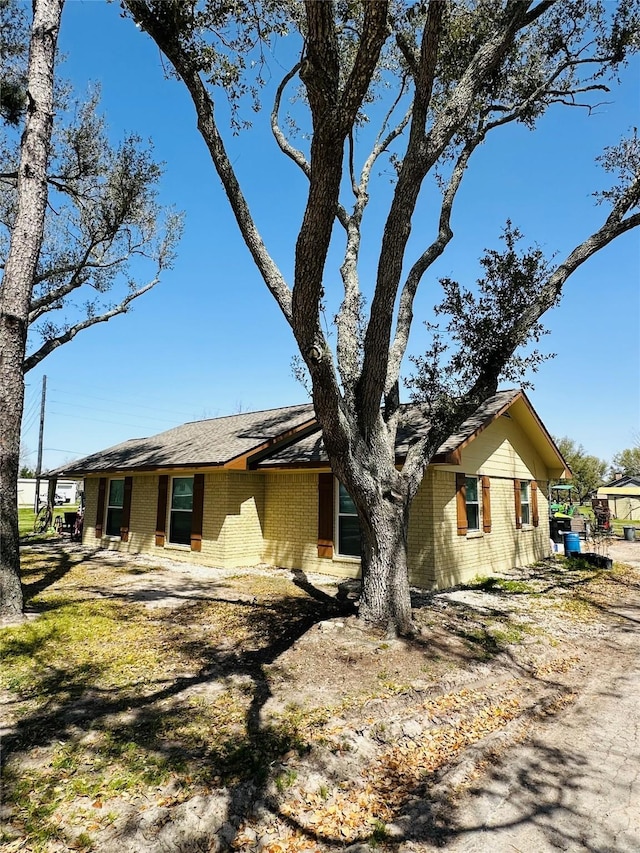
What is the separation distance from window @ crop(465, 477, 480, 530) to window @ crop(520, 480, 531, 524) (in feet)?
11.5

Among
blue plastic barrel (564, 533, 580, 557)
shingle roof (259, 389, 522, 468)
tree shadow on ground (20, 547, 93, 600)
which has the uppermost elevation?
shingle roof (259, 389, 522, 468)

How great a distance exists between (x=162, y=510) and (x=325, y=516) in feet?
18.5

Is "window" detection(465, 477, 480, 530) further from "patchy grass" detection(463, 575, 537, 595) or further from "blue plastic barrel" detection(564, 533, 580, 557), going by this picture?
"blue plastic barrel" detection(564, 533, 580, 557)

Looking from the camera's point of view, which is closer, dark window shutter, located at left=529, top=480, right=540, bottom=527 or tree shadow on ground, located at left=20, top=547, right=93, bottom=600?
tree shadow on ground, located at left=20, top=547, right=93, bottom=600

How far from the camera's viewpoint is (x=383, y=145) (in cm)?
1015

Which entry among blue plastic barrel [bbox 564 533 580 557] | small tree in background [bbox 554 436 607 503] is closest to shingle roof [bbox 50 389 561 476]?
blue plastic barrel [bbox 564 533 580 557]

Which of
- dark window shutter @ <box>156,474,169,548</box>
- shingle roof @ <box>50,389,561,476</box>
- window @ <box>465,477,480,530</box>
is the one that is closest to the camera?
shingle roof @ <box>50,389,561,476</box>

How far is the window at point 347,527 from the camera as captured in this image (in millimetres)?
11367

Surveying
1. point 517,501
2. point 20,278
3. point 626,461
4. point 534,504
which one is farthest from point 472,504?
point 626,461

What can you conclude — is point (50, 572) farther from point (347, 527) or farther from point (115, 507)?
point (347, 527)

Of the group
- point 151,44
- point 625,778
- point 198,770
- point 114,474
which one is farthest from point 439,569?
point 114,474

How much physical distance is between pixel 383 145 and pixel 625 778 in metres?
10.8

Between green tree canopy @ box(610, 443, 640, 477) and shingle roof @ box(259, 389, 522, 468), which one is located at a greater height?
green tree canopy @ box(610, 443, 640, 477)

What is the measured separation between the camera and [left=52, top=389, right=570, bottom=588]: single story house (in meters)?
10.6
